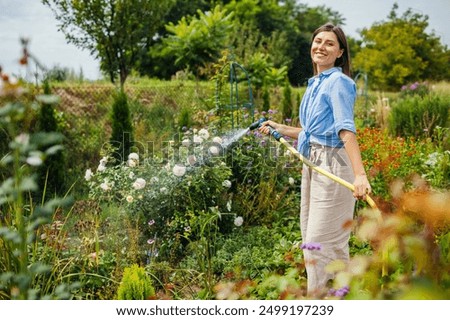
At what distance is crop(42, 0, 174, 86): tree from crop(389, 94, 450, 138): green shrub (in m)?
5.00

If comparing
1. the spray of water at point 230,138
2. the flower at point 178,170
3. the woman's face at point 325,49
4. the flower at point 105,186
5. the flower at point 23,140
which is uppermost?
the woman's face at point 325,49

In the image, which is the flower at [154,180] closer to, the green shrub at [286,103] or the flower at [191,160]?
the flower at [191,160]

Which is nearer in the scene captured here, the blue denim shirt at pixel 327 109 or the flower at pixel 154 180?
the blue denim shirt at pixel 327 109

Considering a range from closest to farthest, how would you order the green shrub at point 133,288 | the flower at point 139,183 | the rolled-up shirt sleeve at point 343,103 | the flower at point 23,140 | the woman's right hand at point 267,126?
the flower at point 23,140, the rolled-up shirt sleeve at point 343,103, the green shrub at point 133,288, the woman's right hand at point 267,126, the flower at point 139,183

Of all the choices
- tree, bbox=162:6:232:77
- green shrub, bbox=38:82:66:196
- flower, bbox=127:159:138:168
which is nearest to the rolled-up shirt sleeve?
flower, bbox=127:159:138:168

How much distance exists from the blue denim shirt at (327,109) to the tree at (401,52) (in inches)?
355

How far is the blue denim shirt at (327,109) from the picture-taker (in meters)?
2.45

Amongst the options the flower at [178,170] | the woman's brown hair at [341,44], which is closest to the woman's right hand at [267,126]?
the woman's brown hair at [341,44]

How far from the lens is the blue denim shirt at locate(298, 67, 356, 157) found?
245 cm

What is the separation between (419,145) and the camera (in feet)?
19.6

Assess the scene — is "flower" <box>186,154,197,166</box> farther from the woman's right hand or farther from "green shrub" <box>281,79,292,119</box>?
"green shrub" <box>281,79,292,119</box>
